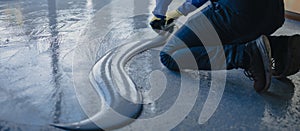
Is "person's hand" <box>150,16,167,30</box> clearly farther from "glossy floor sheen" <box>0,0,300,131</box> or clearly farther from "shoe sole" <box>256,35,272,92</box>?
"shoe sole" <box>256,35,272,92</box>

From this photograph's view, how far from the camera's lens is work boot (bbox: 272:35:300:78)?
1.78 meters

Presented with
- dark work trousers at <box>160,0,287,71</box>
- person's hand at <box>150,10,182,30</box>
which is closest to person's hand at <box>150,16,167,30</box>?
person's hand at <box>150,10,182,30</box>

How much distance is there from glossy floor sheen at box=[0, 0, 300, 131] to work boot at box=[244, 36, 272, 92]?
0.09 m

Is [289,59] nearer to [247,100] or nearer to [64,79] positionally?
[247,100]

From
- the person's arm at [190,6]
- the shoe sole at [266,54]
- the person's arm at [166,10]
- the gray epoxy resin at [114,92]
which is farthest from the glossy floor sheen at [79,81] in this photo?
the person's arm at [190,6]

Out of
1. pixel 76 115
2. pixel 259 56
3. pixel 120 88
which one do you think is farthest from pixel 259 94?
pixel 76 115

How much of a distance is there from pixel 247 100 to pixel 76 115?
89 centimetres

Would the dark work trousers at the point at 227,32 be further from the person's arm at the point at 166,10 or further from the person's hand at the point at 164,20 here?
the person's hand at the point at 164,20

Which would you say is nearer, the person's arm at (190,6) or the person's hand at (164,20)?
the person's arm at (190,6)

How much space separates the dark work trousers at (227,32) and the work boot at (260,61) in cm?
5

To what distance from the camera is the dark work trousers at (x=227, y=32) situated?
1782 mm

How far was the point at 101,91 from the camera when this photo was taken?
1773 mm

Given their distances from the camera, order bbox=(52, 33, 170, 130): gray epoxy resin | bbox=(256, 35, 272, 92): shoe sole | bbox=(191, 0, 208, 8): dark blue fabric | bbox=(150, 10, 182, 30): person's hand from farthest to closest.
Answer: bbox=(150, 10, 182, 30): person's hand < bbox=(191, 0, 208, 8): dark blue fabric < bbox=(256, 35, 272, 92): shoe sole < bbox=(52, 33, 170, 130): gray epoxy resin

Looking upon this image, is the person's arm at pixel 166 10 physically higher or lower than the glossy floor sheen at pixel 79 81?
higher
